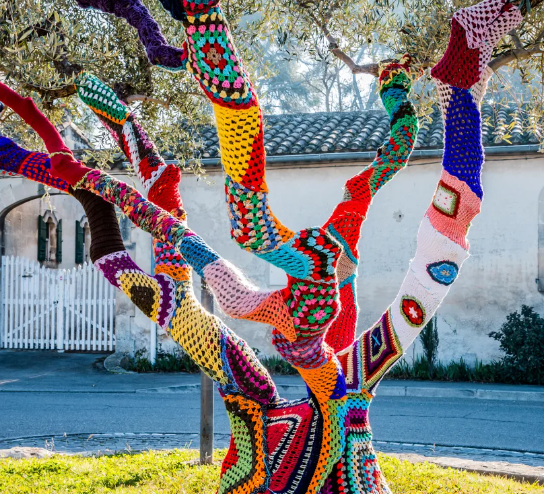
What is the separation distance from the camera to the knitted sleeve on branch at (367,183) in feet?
12.3

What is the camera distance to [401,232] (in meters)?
13.4

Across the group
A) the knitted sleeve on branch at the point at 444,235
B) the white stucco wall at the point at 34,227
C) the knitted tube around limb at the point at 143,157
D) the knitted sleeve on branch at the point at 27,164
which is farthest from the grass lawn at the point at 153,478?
the white stucco wall at the point at 34,227

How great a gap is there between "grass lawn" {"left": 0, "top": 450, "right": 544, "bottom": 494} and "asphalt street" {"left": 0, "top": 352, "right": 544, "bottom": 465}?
1639mm

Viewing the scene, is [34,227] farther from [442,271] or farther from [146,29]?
[442,271]

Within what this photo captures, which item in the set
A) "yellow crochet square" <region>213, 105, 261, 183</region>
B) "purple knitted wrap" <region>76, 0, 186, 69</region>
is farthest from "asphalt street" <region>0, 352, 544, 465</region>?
"yellow crochet square" <region>213, 105, 261, 183</region>

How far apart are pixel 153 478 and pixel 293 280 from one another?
2981 millimetres

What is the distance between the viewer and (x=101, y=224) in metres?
3.71

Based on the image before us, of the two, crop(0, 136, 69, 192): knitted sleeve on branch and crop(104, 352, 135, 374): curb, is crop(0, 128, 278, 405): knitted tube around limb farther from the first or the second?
crop(104, 352, 135, 374): curb

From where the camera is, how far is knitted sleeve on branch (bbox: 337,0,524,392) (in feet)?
11.4

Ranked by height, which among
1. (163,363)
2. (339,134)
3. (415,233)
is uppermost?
(339,134)

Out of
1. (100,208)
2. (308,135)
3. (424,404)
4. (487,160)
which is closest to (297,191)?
(308,135)

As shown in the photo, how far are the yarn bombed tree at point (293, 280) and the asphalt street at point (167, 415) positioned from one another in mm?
4053

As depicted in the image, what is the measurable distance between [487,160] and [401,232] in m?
1.97

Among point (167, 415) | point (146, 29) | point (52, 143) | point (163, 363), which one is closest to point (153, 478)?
point (52, 143)
